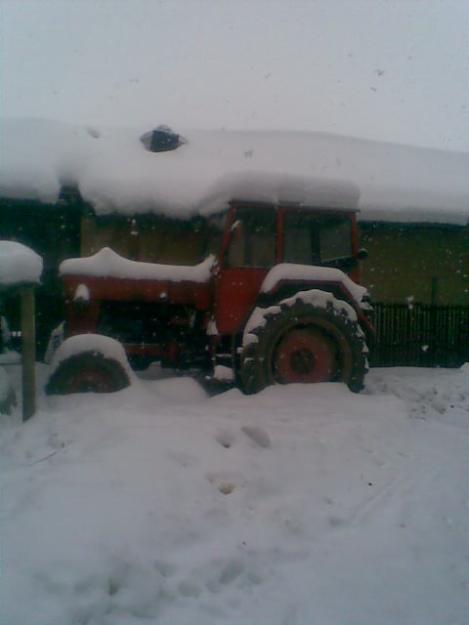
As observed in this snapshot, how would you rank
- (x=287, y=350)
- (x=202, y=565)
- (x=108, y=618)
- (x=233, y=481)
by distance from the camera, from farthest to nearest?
(x=287, y=350)
(x=233, y=481)
(x=202, y=565)
(x=108, y=618)

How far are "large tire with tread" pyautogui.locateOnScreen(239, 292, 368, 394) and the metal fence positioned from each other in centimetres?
445

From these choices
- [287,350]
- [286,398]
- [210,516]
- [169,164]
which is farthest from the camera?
[169,164]

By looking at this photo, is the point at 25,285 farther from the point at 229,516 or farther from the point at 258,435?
the point at 229,516

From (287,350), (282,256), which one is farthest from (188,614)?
(282,256)

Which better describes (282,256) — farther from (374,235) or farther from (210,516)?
(374,235)

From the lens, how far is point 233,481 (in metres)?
3.13

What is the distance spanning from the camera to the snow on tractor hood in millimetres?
5031

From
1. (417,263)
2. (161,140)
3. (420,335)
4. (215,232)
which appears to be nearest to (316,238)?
(215,232)

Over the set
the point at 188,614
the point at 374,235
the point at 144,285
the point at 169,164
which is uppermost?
the point at 169,164

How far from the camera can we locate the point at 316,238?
18.1ft

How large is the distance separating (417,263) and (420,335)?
207cm

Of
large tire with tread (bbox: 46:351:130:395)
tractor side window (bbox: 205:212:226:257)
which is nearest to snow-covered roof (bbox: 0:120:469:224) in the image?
tractor side window (bbox: 205:212:226:257)

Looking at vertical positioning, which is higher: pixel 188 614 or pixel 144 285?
pixel 144 285

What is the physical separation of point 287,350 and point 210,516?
98.1 inches
